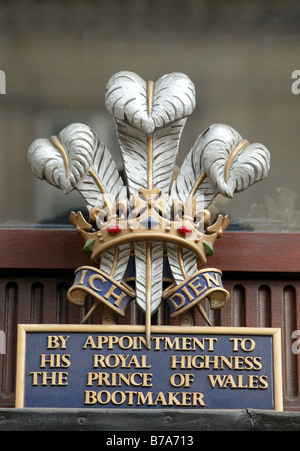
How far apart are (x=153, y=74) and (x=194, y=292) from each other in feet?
4.98

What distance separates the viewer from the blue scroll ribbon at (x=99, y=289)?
18.8 feet

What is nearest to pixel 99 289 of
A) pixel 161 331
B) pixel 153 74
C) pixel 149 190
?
pixel 161 331

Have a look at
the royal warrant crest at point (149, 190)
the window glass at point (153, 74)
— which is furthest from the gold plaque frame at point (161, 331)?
the window glass at point (153, 74)

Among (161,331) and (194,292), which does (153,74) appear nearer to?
(194,292)

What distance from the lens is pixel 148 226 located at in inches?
225

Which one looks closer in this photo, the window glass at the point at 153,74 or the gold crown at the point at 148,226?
the gold crown at the point at 148,226

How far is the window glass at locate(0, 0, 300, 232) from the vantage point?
6.57 meters

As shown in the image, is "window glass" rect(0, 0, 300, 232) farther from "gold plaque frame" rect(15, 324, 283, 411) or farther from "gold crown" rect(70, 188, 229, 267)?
"gold plaque frame" rect(15, 324, 283, 411)

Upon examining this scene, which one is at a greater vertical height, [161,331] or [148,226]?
[148,226]

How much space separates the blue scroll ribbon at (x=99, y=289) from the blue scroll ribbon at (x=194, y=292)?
0.59 ft

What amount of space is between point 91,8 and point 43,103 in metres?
0.60

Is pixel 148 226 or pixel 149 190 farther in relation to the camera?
pixel 149 190

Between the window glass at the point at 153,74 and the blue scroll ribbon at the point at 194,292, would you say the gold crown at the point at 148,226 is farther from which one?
the window glass at the point at 153,74
